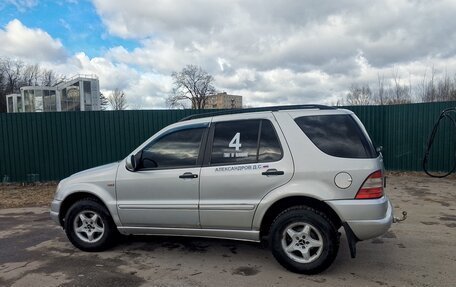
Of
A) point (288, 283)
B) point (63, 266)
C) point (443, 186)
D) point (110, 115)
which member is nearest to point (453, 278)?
point (288, 283)


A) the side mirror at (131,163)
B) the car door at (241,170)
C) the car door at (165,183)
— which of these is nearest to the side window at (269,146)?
the car door at (241,170)

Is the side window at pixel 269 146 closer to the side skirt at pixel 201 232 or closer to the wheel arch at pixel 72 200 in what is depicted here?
the side skirt at pixel 201 232

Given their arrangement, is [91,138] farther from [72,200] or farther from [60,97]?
[60,97]

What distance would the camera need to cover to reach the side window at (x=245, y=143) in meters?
4.45

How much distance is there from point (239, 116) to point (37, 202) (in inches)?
269

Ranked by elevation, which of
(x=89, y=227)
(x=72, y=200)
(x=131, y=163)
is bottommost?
(x=89, y=227)

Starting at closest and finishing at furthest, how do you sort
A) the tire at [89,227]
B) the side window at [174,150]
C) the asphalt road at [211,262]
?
the asphalt road at [211,262] → the side window at [174,150] → the tire at [89,227]

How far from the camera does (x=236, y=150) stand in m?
4.59

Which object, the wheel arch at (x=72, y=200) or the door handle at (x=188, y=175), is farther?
the wheel arch at (x=72, y=200)

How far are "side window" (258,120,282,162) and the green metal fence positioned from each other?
8.00 meters

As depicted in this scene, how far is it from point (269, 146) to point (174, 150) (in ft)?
4.18

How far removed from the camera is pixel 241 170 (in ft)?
14.6

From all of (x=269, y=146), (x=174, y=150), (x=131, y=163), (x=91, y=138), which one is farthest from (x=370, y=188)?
(x=91, y=138)

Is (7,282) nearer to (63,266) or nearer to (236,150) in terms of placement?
(63,266)
